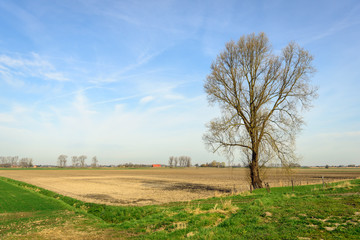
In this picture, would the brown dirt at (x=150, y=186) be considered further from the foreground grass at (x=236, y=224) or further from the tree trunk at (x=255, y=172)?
the foreground grass at (x=236, y=224)

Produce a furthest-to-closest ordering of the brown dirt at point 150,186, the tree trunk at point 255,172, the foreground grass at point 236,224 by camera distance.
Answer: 1. the tree trunk at point 255,172
2. the brown dirt at point 150,186
3. the foreground grass at point 236,224

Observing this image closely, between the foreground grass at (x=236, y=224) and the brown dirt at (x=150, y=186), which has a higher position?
the foreground grass at (x=236, y=224)

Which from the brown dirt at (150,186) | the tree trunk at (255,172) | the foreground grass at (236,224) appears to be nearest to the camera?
the foreground grass at (236,224)

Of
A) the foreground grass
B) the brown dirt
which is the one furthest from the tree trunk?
the foreground grass

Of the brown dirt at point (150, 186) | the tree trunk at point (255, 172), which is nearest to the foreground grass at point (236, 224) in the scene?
the brown dirt at point (150, 186)

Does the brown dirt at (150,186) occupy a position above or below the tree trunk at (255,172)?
below

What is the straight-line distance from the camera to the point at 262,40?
2898cm

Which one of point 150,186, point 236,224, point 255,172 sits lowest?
point 150,186

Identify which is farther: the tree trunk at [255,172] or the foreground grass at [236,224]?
the tree trunk at [255,172]

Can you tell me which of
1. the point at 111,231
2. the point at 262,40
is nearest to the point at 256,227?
the point at 111,231

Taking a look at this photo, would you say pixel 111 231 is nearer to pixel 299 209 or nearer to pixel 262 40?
pixel 299 209

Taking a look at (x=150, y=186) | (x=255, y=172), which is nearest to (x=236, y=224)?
(x=255, y=172)

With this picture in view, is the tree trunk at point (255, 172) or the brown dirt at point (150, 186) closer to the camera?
the brown dirt at point (150, 186)

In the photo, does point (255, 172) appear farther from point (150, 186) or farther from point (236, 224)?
point (150, 186)
